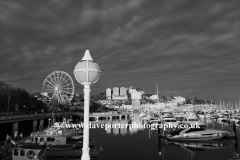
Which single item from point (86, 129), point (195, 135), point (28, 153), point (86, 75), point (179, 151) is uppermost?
point (86, 75)

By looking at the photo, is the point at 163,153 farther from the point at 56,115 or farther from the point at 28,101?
the point at 28,101

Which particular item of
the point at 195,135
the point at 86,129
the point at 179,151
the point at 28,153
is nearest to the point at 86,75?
the point at 86,129

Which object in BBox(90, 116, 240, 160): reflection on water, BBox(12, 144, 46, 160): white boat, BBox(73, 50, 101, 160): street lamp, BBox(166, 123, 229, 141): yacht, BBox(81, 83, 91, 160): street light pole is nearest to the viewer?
BBox(81, 83, 91, 160): street light pole

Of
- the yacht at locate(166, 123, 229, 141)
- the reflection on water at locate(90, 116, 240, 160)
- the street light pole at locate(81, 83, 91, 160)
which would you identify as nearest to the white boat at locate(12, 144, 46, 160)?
the reflection on water at locate(90, 116, 240, 160)

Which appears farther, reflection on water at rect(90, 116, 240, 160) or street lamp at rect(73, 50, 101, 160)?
reflection on water at rect(90, 116, 240, 160)

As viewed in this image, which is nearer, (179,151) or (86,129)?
(86,129)

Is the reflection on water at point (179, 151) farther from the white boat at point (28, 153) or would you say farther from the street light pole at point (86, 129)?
the street light pole at point (86, 129)

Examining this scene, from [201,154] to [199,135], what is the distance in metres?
7.43

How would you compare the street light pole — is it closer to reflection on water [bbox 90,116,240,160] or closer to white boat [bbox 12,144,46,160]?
white boat [bbox 12,144,46,160]

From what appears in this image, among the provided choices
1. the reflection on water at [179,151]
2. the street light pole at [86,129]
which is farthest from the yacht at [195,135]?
the street light pole at [86,129]

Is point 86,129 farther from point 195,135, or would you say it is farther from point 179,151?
point 195,135

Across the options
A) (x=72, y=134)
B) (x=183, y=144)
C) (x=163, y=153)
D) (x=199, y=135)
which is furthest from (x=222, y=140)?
(x=72, y=134)

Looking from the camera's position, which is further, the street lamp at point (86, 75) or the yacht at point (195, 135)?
the yacht at point (195, 135)

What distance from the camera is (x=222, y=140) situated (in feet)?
116
